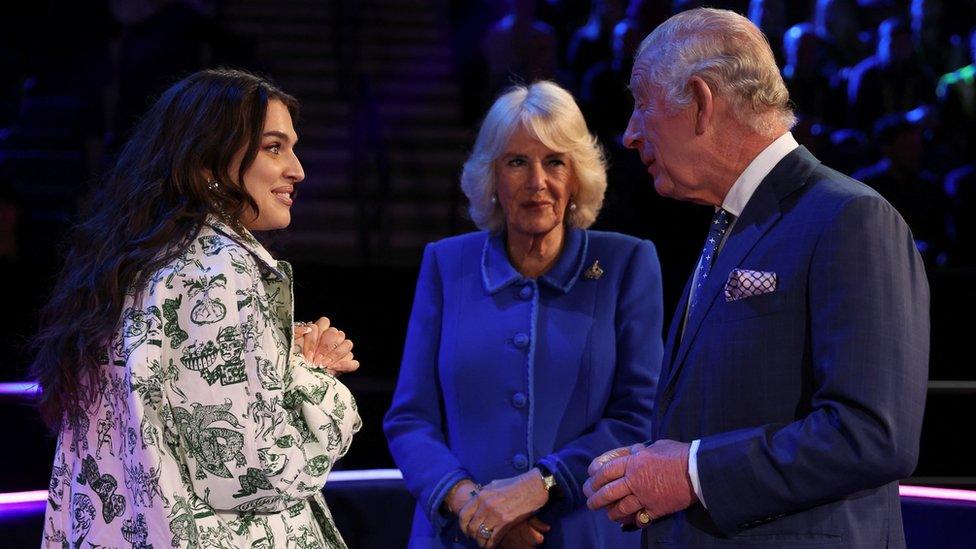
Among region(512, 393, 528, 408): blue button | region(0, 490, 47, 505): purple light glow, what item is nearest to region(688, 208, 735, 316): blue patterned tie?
region(512, 393, 528, 408): blue button

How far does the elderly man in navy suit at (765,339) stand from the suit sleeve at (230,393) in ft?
1.79

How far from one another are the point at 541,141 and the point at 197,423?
125 centimetres

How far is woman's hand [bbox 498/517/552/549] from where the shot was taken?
2.58 m

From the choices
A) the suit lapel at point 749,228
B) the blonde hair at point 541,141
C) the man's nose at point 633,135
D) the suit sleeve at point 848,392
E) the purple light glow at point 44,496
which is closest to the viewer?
the suit sleeve at point 848,392

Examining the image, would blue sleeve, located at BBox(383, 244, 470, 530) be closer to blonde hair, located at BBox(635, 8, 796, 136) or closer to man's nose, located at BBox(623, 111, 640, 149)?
man's nose, located at BBox(623, 111, 640, 149)

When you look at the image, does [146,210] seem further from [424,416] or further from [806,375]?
[806,375]

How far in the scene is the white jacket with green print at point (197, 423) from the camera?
1.84 m

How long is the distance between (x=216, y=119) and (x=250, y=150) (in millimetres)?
82

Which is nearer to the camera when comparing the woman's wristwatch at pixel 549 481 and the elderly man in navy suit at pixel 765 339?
the elderly man in navy suit at pixel 765 339

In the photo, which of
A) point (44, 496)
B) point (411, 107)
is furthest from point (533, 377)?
point (411, 107)

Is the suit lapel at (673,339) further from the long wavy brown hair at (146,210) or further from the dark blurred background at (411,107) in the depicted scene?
the dark blurred background at (411,107)

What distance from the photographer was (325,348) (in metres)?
2.20

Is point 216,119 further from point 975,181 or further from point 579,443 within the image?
point 975,181

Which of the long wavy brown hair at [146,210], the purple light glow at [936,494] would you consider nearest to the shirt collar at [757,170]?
the long wavy brown hair at [146,210]
